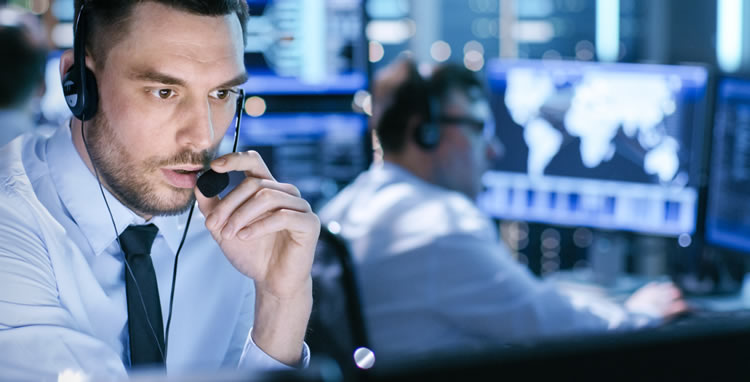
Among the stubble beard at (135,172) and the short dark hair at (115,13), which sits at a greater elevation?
the short dark hair at (115,13)

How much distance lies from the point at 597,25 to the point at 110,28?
262 cm

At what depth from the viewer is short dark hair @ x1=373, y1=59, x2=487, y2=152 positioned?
197cm

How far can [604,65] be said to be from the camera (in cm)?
208

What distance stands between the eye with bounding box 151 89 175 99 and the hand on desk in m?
1.49

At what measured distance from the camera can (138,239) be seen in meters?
0.73

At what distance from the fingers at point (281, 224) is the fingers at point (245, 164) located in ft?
0.13

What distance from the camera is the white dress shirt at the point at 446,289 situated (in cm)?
170

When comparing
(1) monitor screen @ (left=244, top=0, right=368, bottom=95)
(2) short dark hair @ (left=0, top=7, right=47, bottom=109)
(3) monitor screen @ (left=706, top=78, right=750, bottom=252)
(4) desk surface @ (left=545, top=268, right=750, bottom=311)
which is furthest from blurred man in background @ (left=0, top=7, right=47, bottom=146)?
(3) monitor screen @ (left=706, top=78, right=750, bottom=252)

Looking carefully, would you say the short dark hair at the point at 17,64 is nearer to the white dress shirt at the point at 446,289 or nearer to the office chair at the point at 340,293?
the white dress shirt at the point at 446,289

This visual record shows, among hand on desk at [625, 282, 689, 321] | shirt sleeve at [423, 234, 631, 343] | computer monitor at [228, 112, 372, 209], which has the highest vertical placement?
computer monitor at [228, 112, 372, 209]

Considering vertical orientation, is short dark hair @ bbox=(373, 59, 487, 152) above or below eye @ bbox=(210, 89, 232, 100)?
below

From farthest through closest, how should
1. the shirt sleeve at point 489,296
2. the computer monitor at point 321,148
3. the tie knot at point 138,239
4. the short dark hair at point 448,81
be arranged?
the computer monitor at point 321,148, the short dark hair at point 448,81, the shirt sleeve at point 489,296, the tie knot at point 138,239

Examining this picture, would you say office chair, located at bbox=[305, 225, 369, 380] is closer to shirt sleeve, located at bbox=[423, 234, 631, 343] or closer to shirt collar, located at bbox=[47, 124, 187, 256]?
shirt sleeve, located at bbox=[423, 234, 631, 343]

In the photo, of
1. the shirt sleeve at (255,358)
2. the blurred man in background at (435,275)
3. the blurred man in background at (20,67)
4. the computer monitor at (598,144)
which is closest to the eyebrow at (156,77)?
the shirt sleeve at (255,358)
